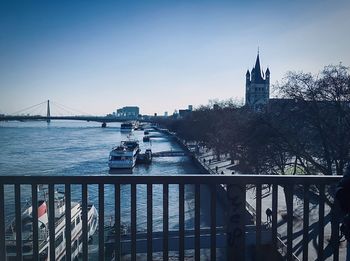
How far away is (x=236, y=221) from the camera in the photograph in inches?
108

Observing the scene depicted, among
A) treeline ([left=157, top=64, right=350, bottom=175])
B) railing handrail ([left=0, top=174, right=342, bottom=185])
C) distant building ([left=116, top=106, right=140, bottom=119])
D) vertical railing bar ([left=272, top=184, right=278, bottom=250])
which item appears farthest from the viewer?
distant building ([left=116, top=106, right=140, bottom=119])

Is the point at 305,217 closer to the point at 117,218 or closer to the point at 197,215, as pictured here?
the point at 197,215

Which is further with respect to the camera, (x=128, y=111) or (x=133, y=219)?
(x=128, y=111)

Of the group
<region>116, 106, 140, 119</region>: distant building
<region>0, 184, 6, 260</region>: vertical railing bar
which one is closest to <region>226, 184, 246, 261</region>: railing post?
<region>0, 184, 6, 260</region>: vertical railing bar

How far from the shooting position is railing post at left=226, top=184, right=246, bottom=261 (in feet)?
8.87

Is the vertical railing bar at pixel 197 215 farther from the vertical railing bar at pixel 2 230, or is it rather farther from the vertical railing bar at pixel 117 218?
the vertical railing bar at pixel 2 230

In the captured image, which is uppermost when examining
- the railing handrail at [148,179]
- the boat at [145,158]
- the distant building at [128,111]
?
the distant building at [128,111]

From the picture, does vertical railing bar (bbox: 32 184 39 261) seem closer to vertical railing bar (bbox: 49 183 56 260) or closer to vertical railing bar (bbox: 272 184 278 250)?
vertical railing bar (bbox: 49 183 56 260)

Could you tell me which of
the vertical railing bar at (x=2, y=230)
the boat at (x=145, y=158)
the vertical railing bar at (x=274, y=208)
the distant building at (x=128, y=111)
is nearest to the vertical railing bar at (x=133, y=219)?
the vertical railing bar at (x=2, y=230)

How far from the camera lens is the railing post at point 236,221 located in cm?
270

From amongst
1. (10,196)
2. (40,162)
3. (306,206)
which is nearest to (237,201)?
(306,206)

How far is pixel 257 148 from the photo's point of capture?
14961 mm

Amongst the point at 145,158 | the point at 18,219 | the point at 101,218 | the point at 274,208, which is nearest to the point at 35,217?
the point at 18,219

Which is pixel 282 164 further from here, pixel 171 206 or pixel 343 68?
pixel 171 206
